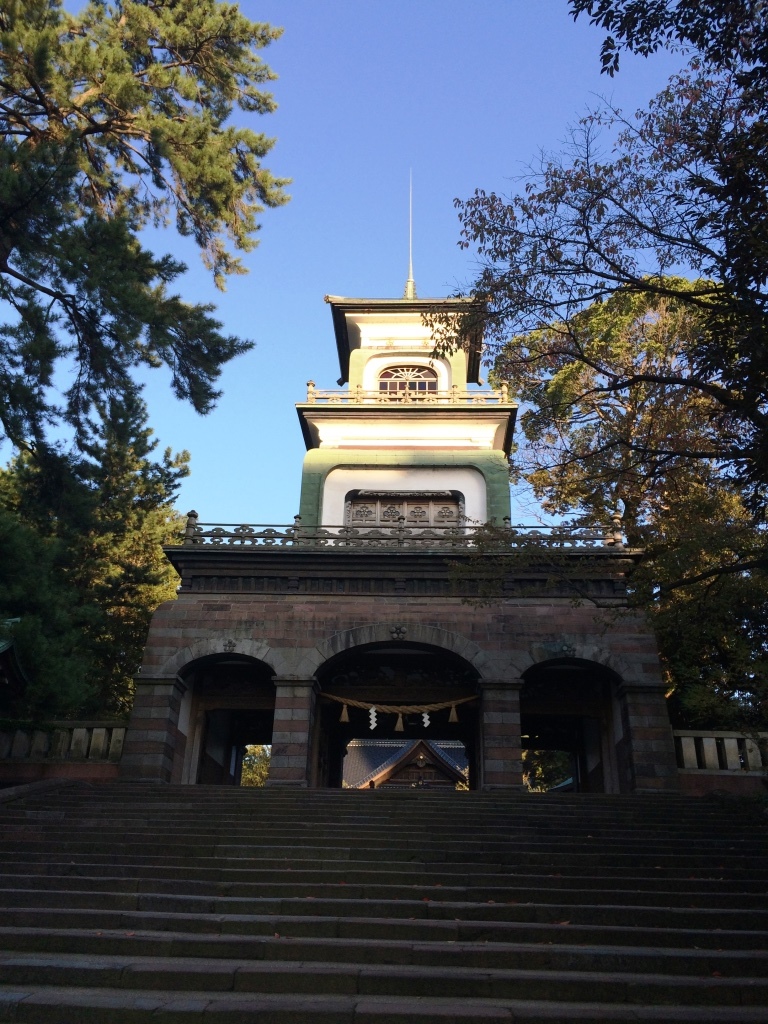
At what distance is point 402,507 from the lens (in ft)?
70.3

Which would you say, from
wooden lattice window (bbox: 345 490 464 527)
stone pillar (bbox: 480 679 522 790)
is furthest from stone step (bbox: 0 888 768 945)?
wooden lattice window (bbox: 345 490 464 527)

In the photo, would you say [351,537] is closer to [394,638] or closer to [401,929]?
[394,638]

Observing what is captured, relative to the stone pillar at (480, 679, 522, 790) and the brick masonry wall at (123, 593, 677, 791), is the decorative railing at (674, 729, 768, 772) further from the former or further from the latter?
the stone pillar at (480, 679, 522, 790)

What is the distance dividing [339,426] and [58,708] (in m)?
11.2

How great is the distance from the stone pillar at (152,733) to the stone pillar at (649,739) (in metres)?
9.40

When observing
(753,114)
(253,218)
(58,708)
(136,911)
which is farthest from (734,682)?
(253,218)

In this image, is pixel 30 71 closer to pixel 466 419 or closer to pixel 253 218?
pixel 253 218

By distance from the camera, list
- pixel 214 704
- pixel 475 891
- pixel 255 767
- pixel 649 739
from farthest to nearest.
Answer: pixel 255 767 < pixel 214 704 < pixel 649 739 < pixel 475 891

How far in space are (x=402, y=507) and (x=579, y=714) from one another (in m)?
6.87

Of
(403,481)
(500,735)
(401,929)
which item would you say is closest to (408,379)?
(403,481)

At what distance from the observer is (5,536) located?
41.7ft

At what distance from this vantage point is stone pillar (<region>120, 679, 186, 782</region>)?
16172 millimetres

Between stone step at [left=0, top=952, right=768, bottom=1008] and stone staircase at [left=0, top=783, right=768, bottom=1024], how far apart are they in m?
0.01

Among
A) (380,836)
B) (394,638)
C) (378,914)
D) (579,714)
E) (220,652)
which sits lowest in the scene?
(378,914)
